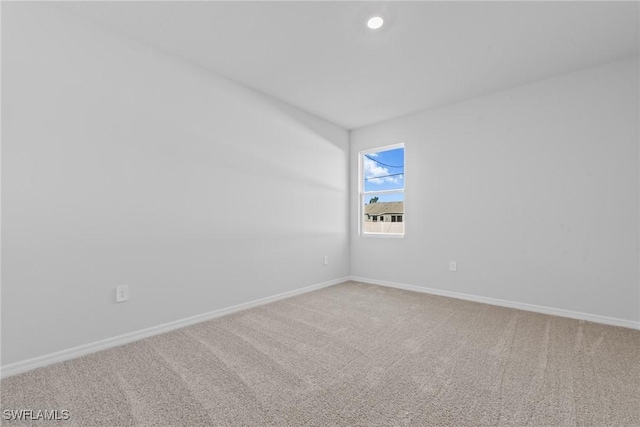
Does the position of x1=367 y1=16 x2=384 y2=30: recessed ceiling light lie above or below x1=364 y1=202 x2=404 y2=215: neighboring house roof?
above

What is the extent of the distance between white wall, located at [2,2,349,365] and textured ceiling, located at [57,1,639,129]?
300 millimetres

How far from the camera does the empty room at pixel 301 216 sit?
158cm

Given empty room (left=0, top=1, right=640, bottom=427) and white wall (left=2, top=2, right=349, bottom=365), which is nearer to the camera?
empty room (left=0, top=1, right=640, bottom=427)

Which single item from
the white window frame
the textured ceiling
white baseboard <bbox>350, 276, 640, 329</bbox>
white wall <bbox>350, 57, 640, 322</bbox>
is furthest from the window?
the textured ceiling

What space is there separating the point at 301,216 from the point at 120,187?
1.94 meters

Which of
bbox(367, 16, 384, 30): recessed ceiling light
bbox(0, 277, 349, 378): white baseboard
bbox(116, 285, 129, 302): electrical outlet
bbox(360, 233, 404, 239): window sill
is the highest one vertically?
bbox(367, 16, 384, 30): recessed ceiling light

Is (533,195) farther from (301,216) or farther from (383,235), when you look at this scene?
(301,216)

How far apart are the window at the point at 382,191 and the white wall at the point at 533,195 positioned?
0.20m

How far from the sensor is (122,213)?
2145mm

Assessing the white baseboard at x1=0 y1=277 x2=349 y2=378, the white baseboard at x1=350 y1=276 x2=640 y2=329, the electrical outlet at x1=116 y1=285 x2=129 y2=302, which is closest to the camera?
the white baseboard at x1=0 y1=277 x2=349 y2=378

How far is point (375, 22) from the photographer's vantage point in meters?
2.05

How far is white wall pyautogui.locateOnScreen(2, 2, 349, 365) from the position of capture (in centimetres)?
177

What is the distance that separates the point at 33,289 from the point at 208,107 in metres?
1.89

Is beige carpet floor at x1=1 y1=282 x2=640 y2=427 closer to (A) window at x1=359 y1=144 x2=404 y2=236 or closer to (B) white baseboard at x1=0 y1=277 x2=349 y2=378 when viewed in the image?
(B) white baseboard at x1=0 y1=277 x2=349 y2=378
